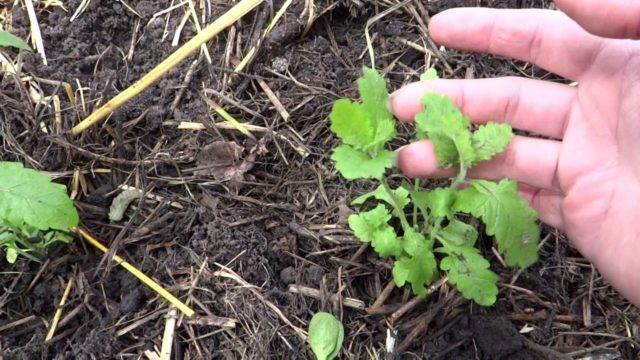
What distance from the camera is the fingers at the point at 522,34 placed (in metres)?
2.03

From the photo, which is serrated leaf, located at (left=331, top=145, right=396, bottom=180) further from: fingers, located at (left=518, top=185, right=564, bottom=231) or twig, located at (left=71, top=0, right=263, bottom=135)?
twig, located at (left=71, top=0, right=263, bottom=135)

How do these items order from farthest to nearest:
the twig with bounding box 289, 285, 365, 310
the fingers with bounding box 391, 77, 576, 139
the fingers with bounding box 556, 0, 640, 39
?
the twig with bounding box 289, 285, 365, 310 < the fingers with bounding box 391, 77, 576, 139 < the fingers with bounding box 556, 0, 640, 39

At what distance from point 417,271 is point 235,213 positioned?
0.68 m

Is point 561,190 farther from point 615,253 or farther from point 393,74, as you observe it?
point 393,74

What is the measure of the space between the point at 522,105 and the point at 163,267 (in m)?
1.27

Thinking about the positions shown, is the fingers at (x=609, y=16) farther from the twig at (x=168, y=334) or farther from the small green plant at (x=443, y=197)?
the twig at (x=168, y=334)

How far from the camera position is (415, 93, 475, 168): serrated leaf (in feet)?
5.94

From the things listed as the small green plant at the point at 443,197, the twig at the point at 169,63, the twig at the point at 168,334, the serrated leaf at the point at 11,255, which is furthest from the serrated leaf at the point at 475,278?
the serrated leaf at the point at 11,255

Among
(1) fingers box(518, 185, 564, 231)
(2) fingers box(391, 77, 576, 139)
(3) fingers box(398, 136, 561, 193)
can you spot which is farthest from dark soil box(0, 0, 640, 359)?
(2) fingers box(391, 77, 576, 139)

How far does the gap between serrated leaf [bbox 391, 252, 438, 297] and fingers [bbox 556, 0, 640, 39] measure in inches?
29.7

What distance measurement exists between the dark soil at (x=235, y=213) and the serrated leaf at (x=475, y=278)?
Result: 209 millimetres

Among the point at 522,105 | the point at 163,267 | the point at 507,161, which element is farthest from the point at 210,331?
the point at 522,105

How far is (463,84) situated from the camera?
6.70 feet

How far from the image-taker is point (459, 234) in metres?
2.01
